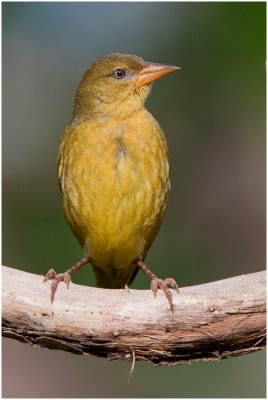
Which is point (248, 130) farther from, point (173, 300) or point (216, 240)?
point (173, 300)

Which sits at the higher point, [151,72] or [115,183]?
[151,72]

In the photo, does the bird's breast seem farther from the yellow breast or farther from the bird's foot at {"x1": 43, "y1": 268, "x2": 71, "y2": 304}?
the bird's foot at {"x1": 43, "y1": 268, "x2": 71, "y2": 304}

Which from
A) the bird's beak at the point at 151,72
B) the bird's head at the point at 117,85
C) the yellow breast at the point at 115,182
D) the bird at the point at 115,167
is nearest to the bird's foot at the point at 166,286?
the bird at the point at 115,167

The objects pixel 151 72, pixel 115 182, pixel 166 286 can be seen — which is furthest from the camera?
pixel 151 72

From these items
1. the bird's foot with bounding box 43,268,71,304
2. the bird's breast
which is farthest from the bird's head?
the bird's foot with bounding box 43,268,71,304

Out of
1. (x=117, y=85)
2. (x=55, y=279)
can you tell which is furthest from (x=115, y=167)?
(x=55, y=279)

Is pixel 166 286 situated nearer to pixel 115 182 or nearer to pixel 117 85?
pixel 115 182

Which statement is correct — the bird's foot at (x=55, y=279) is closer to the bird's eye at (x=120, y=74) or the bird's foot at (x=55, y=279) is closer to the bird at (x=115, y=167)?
the bird at (x=115, y=167)
